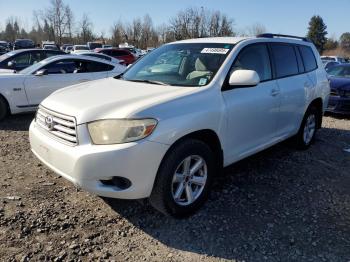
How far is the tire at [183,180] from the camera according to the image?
335 cm

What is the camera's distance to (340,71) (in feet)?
35.4

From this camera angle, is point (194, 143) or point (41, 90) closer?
point (194, 143)

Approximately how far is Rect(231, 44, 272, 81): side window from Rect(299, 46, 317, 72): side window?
52.6 inches

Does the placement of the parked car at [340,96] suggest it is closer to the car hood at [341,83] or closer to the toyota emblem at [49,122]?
the car hood at [341,83]

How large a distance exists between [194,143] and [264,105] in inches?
52.7

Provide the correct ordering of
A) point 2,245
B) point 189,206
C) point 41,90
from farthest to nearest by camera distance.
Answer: point 41,90
point 189,206
point 2,245

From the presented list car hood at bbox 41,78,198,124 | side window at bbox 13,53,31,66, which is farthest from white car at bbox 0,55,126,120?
car hood at bbox 41,78,198,124

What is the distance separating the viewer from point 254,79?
383cm

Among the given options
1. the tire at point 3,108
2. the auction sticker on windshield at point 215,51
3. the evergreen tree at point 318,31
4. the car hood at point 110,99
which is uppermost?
the evergreen tree at point 318,31

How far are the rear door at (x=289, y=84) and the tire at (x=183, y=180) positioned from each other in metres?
1.62

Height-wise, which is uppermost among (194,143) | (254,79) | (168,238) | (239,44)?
(239,44)

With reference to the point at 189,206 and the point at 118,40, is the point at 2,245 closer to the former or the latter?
the point at 189,206

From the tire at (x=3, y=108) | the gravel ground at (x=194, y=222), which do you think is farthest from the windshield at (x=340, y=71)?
the tire at (x=3, y=108)

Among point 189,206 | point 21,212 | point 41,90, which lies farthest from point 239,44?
point 41,90
